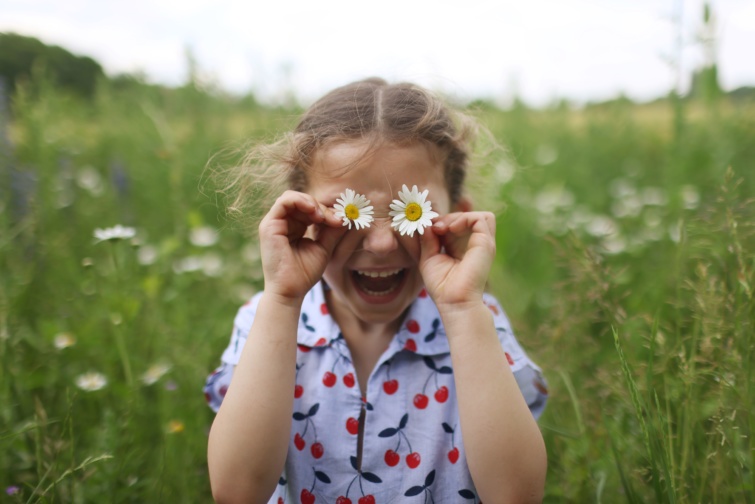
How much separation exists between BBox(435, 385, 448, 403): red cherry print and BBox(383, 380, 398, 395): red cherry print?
0.09 metres

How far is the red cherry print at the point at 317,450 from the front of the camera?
125 cm

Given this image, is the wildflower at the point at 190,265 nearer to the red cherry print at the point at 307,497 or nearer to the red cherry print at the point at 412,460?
the red cherry print at the point at 307,497

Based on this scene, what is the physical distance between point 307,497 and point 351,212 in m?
0.62

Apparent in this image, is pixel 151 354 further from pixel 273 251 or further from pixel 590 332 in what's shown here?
pixel 590 332

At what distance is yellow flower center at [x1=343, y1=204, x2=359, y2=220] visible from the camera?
115 cm

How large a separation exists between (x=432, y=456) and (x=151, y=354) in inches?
46.5

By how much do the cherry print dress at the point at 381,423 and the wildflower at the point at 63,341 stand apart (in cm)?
63

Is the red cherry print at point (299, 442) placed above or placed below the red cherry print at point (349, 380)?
below

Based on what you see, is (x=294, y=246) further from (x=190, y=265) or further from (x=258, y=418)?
(x=190, y=265)

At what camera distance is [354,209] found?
1155 millimetres

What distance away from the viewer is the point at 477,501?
48.7 inches

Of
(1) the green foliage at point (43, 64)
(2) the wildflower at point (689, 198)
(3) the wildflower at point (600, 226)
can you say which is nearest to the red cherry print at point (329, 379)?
(3) the wildflower at point (600, 226)

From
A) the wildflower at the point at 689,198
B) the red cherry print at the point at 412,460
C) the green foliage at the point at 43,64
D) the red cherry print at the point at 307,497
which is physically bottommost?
the red cherry print at the point at 307,497

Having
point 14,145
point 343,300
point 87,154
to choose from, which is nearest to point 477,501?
point 343,300
